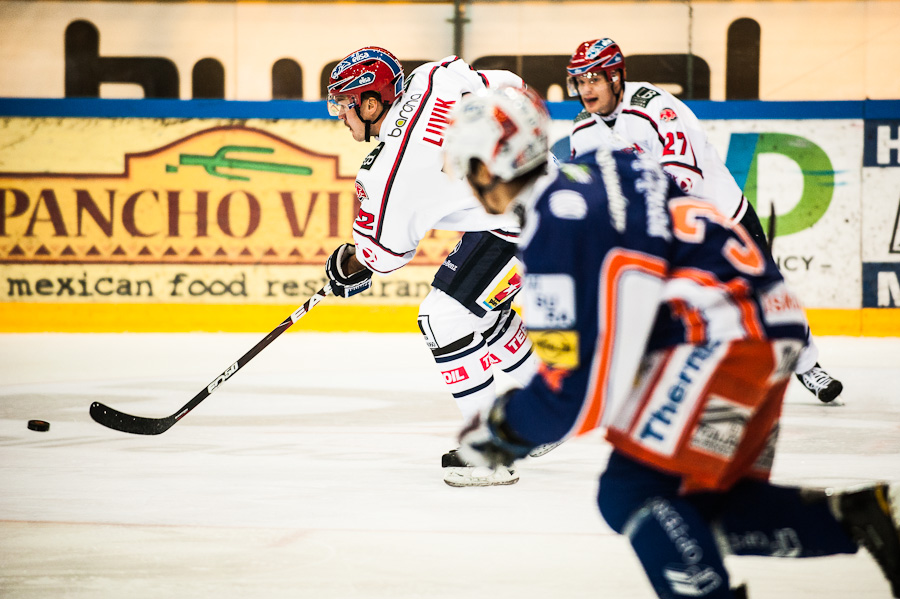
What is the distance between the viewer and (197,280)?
7.48 m

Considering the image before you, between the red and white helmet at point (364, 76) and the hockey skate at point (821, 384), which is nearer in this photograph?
the red and white helmet at point (364, 76)

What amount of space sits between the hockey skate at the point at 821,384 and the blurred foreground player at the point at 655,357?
2.73 metres

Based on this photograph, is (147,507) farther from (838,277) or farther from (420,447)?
(838,277)

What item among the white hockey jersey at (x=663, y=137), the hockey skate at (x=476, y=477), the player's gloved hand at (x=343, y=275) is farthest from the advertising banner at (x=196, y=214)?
the hockey skate at (x=476, y=477)

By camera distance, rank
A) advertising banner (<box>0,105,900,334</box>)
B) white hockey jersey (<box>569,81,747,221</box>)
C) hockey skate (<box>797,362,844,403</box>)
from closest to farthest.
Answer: white hockey jersey (<box>569,81,747,221</box>), hockey skate (<box>797,362,844,403</box>), advertising banner (<box>0,105,900,334</box>)

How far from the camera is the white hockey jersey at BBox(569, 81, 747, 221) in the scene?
3387 mm

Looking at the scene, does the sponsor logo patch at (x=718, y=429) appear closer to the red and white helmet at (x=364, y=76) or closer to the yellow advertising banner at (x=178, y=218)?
the red and white helmet at (x=364, y=76)

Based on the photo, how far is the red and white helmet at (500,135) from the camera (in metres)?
1.34

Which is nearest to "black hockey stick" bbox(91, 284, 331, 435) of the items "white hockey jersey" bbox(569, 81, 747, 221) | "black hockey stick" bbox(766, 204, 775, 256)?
"white hockey jersey" bbox(569, 81, 747, 221)

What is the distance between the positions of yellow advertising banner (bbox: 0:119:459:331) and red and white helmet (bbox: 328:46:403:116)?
451cm

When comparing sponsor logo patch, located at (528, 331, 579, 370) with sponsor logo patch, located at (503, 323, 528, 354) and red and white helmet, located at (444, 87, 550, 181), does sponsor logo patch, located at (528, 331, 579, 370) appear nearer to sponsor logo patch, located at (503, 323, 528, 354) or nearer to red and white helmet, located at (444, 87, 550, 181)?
red and white helmet, located at (444, 87, 550, 181)

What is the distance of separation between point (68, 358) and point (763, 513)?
16.5 ft

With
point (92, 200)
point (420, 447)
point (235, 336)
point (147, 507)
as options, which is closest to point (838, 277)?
point (235, 336)

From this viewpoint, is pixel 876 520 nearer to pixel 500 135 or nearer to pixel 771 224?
pixel 500 135
